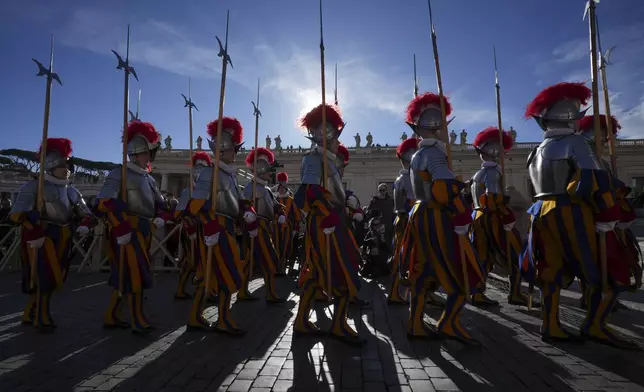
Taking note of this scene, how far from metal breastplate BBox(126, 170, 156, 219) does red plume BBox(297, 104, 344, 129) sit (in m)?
2.24

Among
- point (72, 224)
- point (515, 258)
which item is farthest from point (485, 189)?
point (72, 224)

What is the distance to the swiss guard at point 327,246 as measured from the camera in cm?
396

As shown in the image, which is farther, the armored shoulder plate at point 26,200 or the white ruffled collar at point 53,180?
the white ruffled collar at point 53,180

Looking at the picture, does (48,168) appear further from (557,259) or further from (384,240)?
(384,240)

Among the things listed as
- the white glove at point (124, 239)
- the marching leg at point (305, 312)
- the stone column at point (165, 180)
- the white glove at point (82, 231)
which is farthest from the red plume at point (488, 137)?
the stone column at point (165, 180)

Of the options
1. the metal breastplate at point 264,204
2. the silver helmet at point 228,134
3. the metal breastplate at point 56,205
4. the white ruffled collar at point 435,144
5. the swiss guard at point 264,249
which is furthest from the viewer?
the metal breastplate at point 264,204

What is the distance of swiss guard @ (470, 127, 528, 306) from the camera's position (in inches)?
224

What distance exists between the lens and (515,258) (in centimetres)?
570

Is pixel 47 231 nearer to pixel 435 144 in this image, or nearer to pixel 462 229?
pixel 435 144

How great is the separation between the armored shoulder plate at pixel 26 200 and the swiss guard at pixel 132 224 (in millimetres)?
867

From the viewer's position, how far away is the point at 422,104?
441 centimetres

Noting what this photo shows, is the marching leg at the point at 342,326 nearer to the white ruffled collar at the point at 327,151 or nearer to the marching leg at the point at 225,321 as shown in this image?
the marching leg at the point at 225,321

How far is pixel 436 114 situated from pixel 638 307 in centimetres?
472

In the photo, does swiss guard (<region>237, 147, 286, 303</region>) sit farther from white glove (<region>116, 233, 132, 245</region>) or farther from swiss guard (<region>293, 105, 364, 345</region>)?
swiss guard (<region>293, 105, 364, 345</region>)
